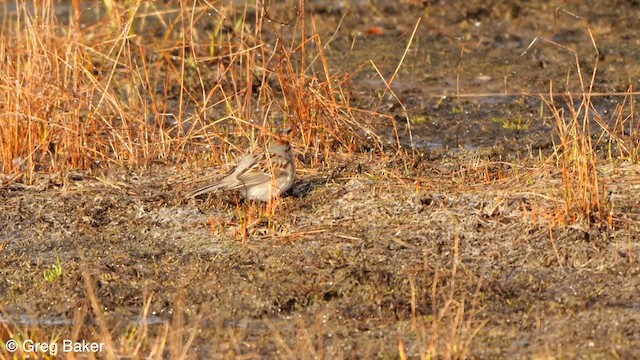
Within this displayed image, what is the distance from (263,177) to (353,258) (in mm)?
1243

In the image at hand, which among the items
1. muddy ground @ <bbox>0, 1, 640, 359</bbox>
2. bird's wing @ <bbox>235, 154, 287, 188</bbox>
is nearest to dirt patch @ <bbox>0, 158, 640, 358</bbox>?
muddy ground @ <bbox>0, 1, 640, 359</bbox>

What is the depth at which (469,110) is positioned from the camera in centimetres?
1056

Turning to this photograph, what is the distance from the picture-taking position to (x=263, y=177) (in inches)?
315

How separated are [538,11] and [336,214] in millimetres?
6411

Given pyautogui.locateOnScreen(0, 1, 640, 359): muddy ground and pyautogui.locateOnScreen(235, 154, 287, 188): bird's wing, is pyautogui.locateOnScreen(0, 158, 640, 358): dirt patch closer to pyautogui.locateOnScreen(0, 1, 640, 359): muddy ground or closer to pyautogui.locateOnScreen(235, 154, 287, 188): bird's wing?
pyautogui.locateOnScreen(0, 1, 640, 359): muddy ground

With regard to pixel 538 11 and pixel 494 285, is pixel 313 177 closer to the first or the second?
pixel 494 285

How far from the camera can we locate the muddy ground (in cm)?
594

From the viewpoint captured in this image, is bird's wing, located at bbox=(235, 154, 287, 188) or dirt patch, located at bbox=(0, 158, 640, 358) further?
bird's wing, located at bbox=(235, 154, 287, 188)

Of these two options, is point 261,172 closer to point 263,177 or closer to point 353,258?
point 263,177

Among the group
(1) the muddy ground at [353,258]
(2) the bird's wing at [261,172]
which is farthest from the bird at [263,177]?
(1) the muddy ground at [353,258]

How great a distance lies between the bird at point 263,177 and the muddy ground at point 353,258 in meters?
0.11

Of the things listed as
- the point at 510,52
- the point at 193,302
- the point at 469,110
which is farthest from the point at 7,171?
the point at 510,52

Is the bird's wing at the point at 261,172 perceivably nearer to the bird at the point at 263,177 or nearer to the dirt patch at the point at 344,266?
the bird at the point at 263,177

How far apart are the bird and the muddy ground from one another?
106 mm
